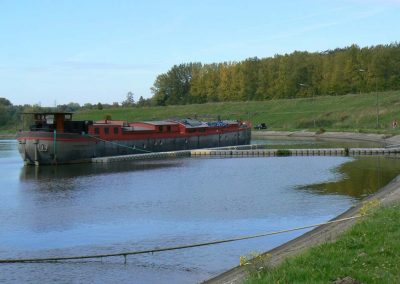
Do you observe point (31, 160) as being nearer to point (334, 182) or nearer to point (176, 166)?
point (176, 166)

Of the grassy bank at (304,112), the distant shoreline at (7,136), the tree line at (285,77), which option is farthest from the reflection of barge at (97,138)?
the distant shoreline at (7,136)

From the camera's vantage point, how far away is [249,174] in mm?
44438

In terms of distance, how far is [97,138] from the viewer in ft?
198

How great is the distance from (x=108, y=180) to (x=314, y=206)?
19.4m

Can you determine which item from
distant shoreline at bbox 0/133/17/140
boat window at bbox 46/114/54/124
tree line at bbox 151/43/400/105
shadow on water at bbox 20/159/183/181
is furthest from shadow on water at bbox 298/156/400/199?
distant shoreline at bbox 0/133/17/140

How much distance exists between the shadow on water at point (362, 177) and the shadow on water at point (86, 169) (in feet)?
51.6

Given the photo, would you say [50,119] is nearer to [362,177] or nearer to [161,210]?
[362,177]

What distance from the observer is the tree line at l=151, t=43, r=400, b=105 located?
12400cm

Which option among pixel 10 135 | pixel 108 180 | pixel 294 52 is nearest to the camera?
pixel 108 180

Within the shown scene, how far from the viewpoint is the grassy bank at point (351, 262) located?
10.6 meters

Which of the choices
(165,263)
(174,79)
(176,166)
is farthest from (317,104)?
(165,263)

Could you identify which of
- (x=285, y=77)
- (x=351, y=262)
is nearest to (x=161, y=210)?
(x=351, y=262)

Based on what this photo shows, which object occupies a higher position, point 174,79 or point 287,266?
point 174,79

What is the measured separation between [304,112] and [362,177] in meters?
82.7
